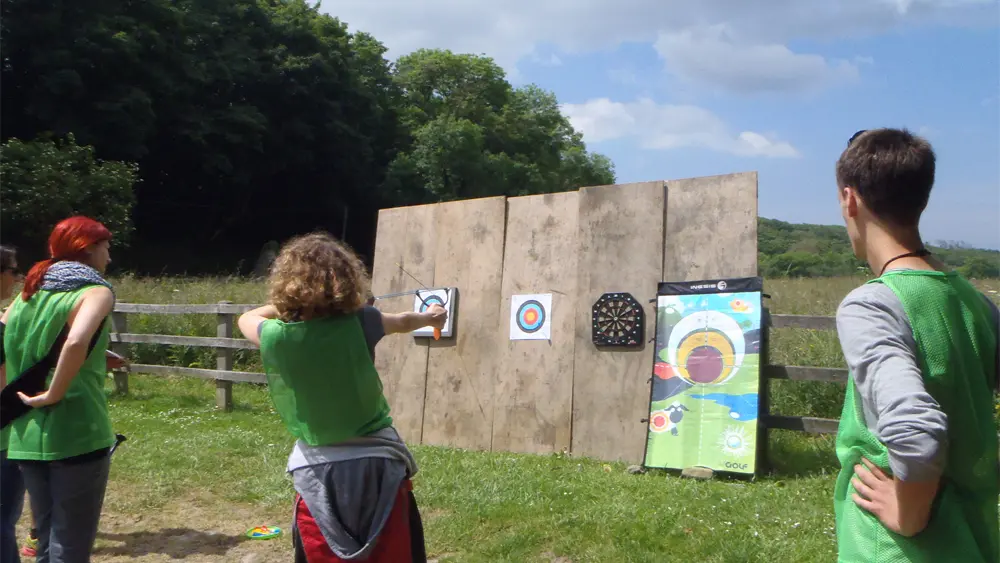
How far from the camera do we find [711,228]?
6.50 m

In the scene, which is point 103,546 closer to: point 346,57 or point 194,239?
point 194,239

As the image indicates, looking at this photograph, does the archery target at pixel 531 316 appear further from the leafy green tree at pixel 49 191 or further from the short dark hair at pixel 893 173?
the leafy green tree at pixel 49 191

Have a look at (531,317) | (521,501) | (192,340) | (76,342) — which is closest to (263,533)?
(521,501)

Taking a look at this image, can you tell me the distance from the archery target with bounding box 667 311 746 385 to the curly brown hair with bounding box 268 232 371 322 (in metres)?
3.88

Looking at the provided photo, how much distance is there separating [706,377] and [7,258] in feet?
14.7

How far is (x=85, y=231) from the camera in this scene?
12.2 ft

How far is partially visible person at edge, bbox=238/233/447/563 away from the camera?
285 cm

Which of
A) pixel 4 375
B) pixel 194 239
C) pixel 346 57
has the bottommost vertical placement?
pixel 4 375

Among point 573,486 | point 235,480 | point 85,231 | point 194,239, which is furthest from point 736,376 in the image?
point 194,239

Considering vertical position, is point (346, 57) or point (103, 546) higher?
point (346, 57)

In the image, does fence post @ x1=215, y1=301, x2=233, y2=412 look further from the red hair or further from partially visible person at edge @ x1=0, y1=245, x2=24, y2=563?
the red hair

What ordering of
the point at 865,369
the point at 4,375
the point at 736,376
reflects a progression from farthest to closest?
the point at 736,376
the point at 4,375
the point at 865,369

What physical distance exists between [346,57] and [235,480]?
3684 centimetres

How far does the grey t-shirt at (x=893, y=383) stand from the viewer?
1.56 metres
